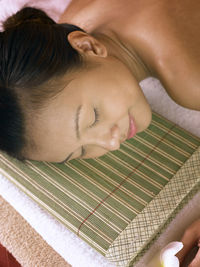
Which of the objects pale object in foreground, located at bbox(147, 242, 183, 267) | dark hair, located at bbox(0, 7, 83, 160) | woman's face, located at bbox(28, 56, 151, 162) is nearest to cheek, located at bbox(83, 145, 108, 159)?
woman's face, located at bbox(28, 56, 151, 162)

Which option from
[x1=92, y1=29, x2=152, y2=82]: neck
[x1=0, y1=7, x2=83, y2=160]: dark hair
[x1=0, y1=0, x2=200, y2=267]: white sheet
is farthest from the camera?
[x1=92, y1=29, x2=152, y2=82]: neck

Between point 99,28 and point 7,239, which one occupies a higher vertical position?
point 99,28

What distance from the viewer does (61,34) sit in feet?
2.28

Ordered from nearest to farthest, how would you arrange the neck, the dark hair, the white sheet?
the dark hair → the white sheet → the neck

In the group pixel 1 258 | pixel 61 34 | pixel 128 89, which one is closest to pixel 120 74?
pixel 128 89

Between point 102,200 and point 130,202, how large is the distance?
75 millimetres

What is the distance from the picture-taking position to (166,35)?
2.60 ft

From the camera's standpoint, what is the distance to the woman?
2.01ft

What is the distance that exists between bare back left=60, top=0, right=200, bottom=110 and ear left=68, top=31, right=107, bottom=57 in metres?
0.17

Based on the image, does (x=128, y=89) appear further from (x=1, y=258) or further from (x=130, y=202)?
(x=1, y=258)

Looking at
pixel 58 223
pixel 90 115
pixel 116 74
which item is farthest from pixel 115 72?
pixel 58 223

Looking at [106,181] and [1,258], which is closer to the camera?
[106,181]

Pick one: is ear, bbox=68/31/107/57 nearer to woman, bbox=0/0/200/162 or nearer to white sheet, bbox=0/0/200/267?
woman, bbox=0/0/200/162

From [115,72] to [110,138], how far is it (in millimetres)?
166
